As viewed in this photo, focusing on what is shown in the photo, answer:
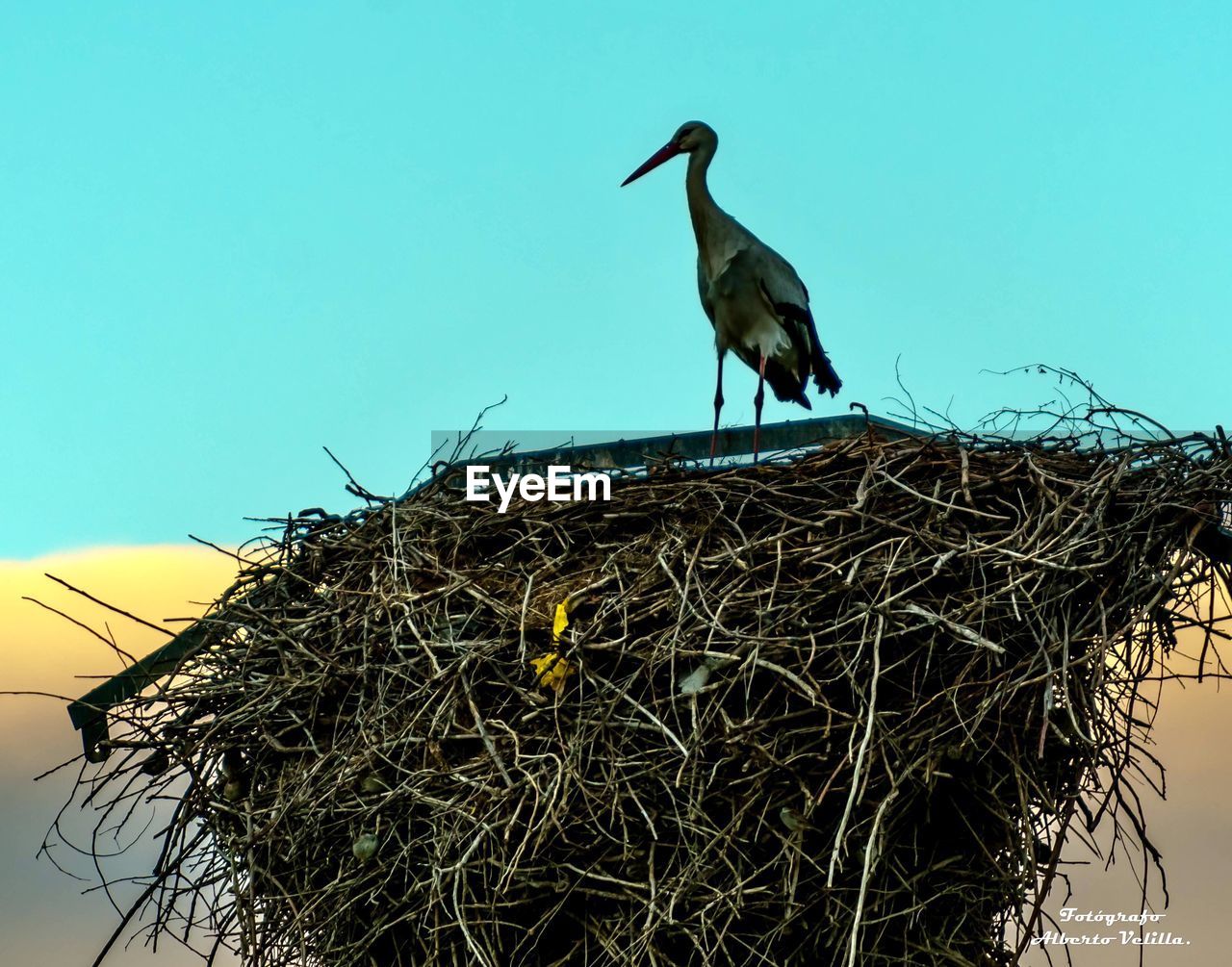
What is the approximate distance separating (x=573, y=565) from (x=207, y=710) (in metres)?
1.26

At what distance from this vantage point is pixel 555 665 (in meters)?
4.73

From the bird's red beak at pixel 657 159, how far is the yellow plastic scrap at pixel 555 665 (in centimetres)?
317

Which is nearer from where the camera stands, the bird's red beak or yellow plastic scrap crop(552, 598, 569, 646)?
yellow plastic scrap crop(552, 598, 569, 646)

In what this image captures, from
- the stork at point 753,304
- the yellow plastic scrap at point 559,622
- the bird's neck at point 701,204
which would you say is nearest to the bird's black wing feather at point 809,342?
the stork at point 753,304

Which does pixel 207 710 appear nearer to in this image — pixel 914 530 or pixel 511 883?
pixel 511 883

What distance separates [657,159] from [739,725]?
371cm

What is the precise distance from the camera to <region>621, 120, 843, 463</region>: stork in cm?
689

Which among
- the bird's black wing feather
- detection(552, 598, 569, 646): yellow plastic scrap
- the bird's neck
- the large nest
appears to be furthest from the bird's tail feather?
detection(552, 598, 569, 646): yellow plastic scrap

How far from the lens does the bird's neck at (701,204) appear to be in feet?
23.4

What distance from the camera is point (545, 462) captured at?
5.59 m

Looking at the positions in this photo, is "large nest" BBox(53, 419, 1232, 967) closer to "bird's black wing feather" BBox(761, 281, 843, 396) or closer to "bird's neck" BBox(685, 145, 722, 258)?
"bird's black wing feather" BBox(761, 281, 843, 396)

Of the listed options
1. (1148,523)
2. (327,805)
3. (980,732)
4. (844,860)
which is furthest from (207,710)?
(1148,523)

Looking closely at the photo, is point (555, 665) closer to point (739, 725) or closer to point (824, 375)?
point (739, 725)

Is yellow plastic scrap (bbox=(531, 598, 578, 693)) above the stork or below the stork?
below
